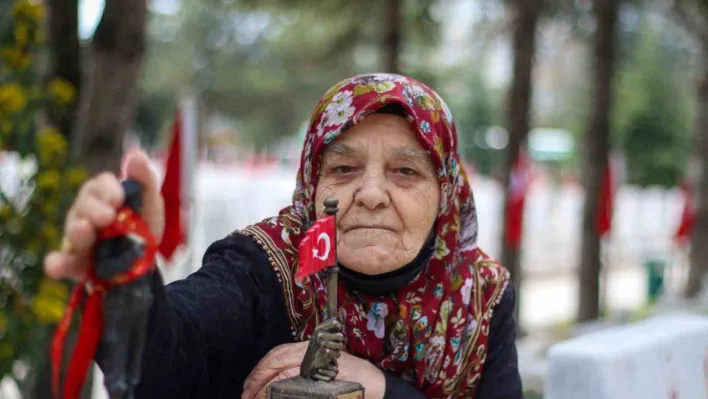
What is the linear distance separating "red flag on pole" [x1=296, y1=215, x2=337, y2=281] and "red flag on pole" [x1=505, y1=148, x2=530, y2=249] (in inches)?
303

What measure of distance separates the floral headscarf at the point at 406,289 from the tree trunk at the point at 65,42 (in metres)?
3.18

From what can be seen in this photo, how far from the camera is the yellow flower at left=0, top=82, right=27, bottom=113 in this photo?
421cm

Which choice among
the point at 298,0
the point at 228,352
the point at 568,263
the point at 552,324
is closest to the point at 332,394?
the point at 228,352

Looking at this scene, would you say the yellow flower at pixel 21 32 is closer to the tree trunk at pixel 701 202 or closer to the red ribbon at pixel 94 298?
the red ribbon at pixel 94 298

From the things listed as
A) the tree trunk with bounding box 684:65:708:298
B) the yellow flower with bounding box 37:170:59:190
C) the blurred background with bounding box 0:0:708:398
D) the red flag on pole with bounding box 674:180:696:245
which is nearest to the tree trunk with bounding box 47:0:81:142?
the blurred background with bounding box 0:0:708:398

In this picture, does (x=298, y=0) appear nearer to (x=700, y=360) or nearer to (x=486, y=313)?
(x=700, y=360)

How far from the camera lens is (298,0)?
31.1ft

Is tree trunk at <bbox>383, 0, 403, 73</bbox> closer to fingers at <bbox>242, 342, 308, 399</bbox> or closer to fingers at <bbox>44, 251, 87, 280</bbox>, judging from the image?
fingers at <bbox>242, 342, 308, 399</bbox>

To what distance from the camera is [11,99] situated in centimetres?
421

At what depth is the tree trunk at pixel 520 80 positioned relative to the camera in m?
9.26

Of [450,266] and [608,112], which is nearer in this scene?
[450,266]

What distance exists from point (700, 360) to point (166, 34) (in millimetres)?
40122

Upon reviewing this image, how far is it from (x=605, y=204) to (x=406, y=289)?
9038 millimetres

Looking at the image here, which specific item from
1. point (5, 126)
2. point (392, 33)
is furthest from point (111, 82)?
point (392, 33)
